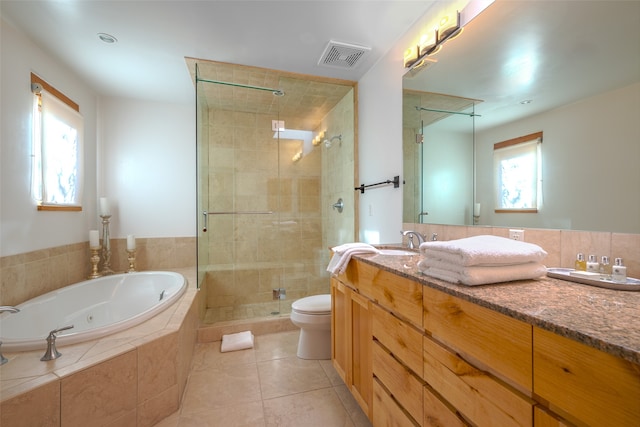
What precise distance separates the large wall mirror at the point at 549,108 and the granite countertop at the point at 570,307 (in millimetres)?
328

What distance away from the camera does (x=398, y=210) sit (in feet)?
6.42

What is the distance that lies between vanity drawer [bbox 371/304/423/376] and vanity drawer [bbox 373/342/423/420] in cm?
3

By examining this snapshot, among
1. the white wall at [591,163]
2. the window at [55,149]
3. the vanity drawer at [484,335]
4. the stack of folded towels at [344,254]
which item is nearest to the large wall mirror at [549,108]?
the white wall at [591,163]

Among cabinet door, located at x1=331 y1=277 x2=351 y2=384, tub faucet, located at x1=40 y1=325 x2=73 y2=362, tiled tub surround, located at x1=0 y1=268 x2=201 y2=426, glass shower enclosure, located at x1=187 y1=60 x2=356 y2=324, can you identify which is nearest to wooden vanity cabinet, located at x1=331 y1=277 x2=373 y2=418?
cabinet door, located at x1=331 y1=277 x2=351 y2=384

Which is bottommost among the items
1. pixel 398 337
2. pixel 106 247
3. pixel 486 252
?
pixel 398 337

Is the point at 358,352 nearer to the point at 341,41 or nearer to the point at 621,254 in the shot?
the point at 621,254

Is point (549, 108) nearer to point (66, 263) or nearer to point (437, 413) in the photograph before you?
point (437, 413)

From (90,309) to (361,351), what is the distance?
2235mm

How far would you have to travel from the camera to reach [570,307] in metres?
0.62

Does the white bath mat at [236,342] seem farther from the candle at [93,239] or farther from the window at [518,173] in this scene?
the window at [518,173]

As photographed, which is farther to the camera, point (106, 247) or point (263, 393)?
point (106, 247)

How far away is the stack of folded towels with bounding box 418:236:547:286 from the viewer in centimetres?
81

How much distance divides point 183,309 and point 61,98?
6.74 feet

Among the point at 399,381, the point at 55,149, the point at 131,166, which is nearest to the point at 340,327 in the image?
the point at 399,381
